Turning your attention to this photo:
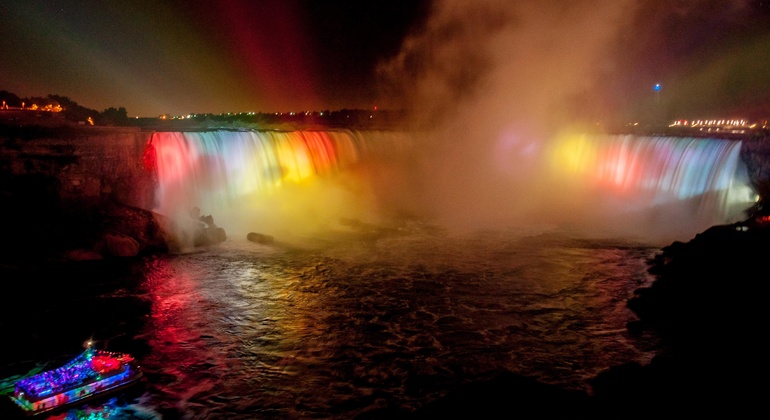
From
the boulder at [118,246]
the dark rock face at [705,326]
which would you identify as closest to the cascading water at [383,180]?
the boulder at [118,246]

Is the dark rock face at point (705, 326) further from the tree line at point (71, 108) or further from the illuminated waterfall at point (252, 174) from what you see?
the tree line at point (71, 108)

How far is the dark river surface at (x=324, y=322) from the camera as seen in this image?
24.3ft

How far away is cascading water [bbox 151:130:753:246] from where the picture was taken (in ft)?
58.6

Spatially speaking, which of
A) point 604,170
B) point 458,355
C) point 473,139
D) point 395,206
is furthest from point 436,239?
point 473,139

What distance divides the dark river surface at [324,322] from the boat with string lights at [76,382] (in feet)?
0.69

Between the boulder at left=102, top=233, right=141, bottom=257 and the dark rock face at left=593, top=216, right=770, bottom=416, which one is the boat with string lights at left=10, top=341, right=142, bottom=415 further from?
the boulder at left=102, top=233, right=141, bottom=257

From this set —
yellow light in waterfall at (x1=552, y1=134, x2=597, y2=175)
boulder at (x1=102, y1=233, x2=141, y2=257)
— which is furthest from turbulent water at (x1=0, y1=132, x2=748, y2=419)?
yellow light in waterfall at (x1=552, y1=134, x2=597, y2=175)

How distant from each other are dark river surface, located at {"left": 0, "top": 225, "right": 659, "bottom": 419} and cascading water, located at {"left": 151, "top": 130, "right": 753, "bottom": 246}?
417cm

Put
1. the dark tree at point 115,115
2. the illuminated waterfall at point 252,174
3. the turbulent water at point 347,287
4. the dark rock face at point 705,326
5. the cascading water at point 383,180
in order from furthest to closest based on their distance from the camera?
the dark tree at point 115,115, the illuminated waterfall at point 252,174, the cascading water at point 383,180, the turbulent water at point 347,287, the dark rock face at point 705,326

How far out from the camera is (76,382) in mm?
7066

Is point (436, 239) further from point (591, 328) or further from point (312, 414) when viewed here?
point (312, 414)

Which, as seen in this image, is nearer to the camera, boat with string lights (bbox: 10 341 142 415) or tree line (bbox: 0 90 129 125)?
boat with string lights (bbox: 10 341 142 415)

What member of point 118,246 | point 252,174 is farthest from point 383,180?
point 118,246

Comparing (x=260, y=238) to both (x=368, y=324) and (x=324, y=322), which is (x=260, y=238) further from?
(x=368, y=324)
